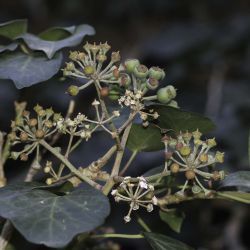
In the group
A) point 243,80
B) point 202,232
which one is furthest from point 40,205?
point 243,80

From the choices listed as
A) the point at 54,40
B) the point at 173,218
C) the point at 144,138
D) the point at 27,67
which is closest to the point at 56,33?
the point at 54,40

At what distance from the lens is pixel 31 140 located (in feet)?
3.34

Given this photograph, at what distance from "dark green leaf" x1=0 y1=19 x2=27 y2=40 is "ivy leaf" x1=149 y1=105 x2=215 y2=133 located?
35cm

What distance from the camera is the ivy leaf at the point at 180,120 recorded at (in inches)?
40.9

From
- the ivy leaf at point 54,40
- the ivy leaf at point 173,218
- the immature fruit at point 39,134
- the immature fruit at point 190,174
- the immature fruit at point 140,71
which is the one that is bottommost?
the ivy leaf at point 173,218

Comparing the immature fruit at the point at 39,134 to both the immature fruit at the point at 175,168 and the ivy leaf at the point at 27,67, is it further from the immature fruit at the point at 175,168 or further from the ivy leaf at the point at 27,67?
the immature fruit at the point at 175,168

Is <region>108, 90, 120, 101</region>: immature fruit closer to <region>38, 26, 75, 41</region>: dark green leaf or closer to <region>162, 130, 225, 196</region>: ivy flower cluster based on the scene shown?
<region>162, 130, 225, 196</region>: ivy flower cluster

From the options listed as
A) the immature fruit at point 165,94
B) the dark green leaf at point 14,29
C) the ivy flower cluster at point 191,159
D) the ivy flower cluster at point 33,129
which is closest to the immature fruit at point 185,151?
the ivy flower cluster at point 191,159

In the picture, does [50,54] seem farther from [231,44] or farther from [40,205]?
[231,44]

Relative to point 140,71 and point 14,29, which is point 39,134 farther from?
point 14,29

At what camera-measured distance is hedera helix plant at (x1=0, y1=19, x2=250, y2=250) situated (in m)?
0.88

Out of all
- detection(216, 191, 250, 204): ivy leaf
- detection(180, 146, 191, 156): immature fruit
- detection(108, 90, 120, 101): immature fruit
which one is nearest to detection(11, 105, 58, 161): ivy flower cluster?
detection(108, 90, 120, 101): immature fruit

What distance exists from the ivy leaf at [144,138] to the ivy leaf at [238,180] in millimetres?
142

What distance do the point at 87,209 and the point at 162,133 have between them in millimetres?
264
